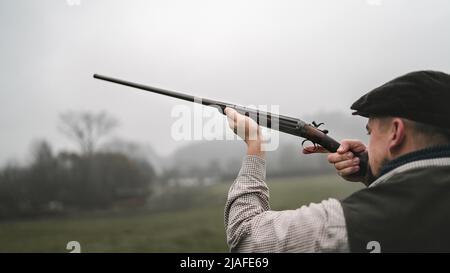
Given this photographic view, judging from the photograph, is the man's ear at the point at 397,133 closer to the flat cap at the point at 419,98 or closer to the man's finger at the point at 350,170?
the flat cap at the point at 419,98

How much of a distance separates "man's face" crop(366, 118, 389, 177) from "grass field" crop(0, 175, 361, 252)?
15.6 metres

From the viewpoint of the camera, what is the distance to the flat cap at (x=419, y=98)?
1.73m

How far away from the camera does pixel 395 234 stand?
165 centimetres

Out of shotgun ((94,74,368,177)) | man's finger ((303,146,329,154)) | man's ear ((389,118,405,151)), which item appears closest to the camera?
man's ear ((389,118,405,151))

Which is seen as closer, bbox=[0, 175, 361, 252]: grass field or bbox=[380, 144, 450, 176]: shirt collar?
bbox=[380, 144, 450, 176]: shirt collar

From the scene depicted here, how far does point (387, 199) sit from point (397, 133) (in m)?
0.34

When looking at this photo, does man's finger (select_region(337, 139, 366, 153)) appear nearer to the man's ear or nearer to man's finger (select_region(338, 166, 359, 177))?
man's finger (select_region(338, 166, 359, 177))

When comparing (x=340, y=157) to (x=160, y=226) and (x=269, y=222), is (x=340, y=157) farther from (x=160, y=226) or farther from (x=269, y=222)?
(x=160, y=226)

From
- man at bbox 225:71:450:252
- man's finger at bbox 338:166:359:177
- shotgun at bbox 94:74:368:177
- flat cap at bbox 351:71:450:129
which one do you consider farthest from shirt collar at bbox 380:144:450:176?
shotgun at bbox 94:74:368:177

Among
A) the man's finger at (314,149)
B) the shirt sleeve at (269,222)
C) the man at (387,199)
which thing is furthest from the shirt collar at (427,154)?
the man's finger at (314,149)

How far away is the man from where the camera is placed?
5.36ft
